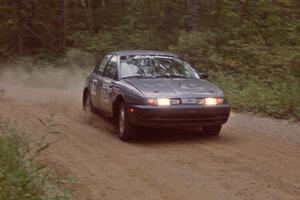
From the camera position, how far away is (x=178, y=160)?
8453 millimetres

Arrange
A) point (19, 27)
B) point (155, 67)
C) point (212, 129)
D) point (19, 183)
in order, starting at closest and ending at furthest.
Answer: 1. point (19, 183)
2. point (212, 129)
3. point (155, 67)
4. point (19, 27)

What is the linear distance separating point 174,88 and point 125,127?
1.14 metres

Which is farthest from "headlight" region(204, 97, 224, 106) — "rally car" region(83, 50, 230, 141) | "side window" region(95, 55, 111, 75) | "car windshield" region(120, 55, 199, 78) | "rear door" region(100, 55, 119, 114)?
"side window" region(95, 55, 111, 75)

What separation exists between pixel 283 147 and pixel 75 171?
12.2ft

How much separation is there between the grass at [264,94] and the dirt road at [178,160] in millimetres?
727

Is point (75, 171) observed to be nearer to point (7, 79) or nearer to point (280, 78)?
point (280, 78)

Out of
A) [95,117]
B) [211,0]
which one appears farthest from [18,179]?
[211,0]

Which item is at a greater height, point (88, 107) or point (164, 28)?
point (164, 28)

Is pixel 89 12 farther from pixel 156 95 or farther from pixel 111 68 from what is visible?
pixel 156 95

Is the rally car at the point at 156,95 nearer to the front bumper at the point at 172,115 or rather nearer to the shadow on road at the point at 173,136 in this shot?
the front bumper at the point at 172,115

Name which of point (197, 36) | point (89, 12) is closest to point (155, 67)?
point (197, 36)

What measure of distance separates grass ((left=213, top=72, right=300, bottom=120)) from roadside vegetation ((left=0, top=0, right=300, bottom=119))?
2 cm

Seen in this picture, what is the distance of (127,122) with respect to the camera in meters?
9.96

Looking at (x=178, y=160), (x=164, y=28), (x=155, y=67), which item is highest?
(x=155, y=67)
